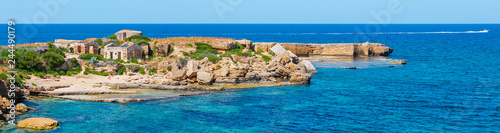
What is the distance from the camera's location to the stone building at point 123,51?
51.6m

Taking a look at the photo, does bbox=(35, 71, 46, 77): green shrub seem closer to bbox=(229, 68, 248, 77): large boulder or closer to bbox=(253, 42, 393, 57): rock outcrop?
bbox=(229, 68, 248, 77): large boulder

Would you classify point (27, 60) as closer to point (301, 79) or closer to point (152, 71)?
point (152, 71)

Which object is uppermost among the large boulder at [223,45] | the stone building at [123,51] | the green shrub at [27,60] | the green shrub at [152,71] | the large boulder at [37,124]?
the large boulder at [223,45]

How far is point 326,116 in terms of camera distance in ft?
107

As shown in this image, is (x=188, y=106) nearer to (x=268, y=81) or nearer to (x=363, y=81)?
(x=268, y=81)

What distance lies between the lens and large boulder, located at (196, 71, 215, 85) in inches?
1714

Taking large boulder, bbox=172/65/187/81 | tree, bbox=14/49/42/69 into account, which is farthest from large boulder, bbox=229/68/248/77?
tree, bbox=14/49/42/69

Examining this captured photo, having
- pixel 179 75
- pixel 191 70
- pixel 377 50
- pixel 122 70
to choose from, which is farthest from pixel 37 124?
pixel 377 50

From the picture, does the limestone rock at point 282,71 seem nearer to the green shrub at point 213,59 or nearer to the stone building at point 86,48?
the green shrub at point 213,59

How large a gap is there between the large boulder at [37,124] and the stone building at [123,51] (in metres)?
23.6

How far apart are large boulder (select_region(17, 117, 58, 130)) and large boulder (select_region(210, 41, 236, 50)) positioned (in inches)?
1235

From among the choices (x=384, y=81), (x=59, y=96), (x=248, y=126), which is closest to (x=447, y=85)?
(x=384, y=81)

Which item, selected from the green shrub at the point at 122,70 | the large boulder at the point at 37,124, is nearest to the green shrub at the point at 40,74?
the green shrub at the point at 122,70

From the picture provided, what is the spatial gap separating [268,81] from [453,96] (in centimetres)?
1713
